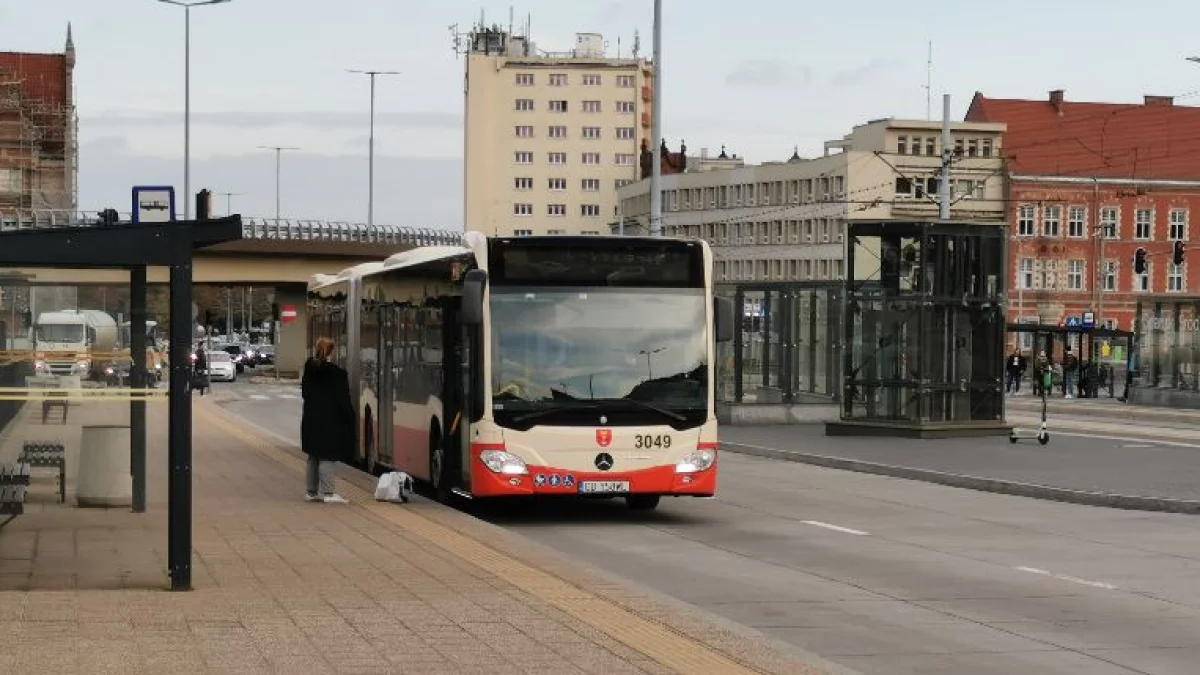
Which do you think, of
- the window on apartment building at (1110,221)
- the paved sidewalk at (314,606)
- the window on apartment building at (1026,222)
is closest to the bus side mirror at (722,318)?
the paved sidewalk at (314,606)

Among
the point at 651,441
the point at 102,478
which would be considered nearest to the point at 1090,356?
the point at 651,441

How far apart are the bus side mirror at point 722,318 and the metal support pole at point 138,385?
23.5 ft

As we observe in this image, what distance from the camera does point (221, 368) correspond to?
287 ft

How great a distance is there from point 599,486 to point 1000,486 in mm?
7297

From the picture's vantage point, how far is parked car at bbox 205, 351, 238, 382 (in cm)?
8719

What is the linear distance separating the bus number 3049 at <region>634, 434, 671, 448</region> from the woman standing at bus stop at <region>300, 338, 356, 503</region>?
3096 mm

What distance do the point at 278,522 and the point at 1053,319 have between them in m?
113

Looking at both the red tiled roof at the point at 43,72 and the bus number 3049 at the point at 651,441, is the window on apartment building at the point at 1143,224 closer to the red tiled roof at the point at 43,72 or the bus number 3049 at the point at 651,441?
the red tiled roof at the point at 43,72

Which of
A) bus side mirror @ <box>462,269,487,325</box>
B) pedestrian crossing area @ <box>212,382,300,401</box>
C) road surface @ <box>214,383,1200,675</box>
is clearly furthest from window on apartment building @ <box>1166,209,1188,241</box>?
bus side mirror @ <box>462,269,487,325</box>

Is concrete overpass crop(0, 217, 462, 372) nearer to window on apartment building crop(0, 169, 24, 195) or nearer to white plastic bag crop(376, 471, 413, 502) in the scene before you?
window on apartment building crop(0, 169, 24, 195)

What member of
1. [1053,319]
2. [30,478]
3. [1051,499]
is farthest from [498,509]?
[1053,319]

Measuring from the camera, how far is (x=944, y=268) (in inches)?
1403

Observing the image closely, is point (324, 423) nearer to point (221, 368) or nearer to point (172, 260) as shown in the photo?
point (172, 260)

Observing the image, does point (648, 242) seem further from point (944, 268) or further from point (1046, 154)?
point (1046, 154)
